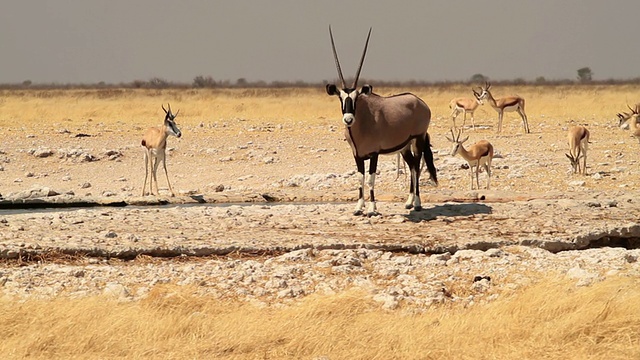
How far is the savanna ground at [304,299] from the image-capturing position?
5.60m

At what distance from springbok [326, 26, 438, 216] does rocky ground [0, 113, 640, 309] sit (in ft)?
1.32

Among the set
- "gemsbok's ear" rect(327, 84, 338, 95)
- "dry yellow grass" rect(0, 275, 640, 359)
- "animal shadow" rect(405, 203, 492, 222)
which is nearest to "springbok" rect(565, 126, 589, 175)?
"animal shadow" rect(405, 203, 492, 222)

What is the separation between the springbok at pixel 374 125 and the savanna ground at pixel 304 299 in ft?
1.71

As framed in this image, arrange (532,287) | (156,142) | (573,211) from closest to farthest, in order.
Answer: (532,287) → (573,211) → (156,142)

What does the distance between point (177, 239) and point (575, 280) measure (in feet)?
11.9

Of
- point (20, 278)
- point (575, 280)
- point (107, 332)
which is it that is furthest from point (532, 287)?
point (20, 278)

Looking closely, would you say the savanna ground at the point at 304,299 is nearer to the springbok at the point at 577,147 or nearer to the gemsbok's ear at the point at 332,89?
the springbok at the point at 577,147

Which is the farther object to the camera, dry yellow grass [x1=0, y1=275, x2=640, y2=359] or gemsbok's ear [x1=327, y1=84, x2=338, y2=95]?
gemsbok's ear [x1=327, y1=84, x2=338, y2=95]

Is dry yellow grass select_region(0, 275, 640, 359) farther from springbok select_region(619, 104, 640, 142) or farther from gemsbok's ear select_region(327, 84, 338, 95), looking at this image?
springbok select_region(619, 104, 640, 142)

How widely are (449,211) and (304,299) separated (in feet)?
13.3

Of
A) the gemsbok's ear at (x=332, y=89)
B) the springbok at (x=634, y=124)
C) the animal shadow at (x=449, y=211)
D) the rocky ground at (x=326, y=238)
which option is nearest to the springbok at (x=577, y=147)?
the rocky ground at (x=326, y=238)

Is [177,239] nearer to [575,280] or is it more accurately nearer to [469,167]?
[575,280]

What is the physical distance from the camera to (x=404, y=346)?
552 centimetres

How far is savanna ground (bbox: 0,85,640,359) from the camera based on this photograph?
5598 mm
